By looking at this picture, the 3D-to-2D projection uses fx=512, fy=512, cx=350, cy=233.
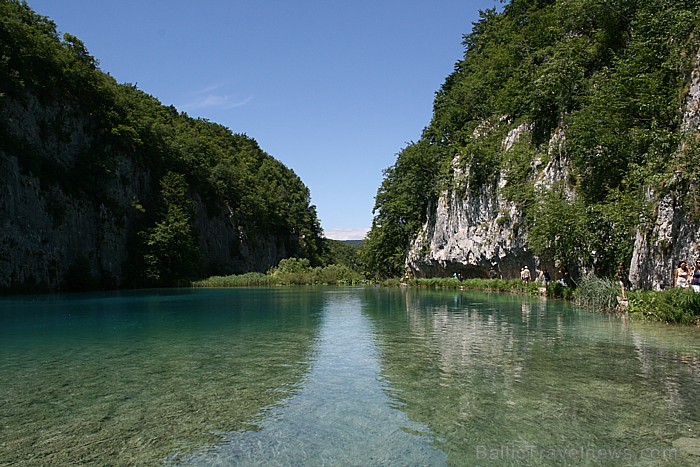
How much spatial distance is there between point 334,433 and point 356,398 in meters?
1.65

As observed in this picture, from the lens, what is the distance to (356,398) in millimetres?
7926

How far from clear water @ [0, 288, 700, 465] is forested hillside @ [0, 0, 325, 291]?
34.7 m

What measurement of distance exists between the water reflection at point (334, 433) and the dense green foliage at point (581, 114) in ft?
41.8

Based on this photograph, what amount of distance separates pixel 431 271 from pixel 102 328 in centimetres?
4303

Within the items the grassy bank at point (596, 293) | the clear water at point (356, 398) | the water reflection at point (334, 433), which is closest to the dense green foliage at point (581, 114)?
the grassy bank at point (596, 293)

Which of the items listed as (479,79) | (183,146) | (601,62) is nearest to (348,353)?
(601,62)

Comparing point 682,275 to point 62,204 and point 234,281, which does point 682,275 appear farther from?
point 234,281

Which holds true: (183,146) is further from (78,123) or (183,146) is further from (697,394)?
(697,394)

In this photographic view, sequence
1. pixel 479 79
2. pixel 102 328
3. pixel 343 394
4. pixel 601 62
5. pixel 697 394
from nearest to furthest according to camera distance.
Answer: pixel 697 394 → pixel 343 394 → pixel 102 328 → pixel 601 62 → pixel 479 79

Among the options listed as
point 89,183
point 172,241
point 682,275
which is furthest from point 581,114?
point 172,241

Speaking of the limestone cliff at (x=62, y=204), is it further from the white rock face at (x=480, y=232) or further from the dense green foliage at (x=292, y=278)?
the white rock face at (x=480, y=232)

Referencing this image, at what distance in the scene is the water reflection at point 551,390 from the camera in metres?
5.73

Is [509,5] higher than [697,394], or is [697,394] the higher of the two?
[509,5]

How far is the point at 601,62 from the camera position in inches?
1186
